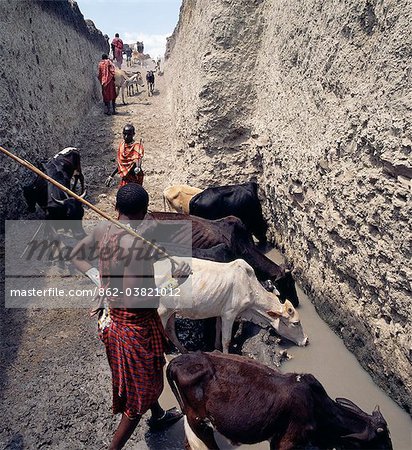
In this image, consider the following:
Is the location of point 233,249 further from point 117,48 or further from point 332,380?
point 117,48

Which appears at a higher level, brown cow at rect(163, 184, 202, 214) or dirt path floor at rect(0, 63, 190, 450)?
brown cow at rect(163, 184, 202, 214)

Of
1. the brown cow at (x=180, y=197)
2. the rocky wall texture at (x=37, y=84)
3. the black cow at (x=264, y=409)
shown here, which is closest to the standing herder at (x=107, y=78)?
the rocky wall texture at (x=37, y=84)

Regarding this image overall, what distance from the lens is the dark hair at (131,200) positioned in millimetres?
2756

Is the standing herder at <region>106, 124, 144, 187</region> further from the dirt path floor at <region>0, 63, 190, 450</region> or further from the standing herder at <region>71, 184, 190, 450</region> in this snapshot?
the standing herder at <region>71, 184, 190, 450</region>

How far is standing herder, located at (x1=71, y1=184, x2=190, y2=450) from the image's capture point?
2783 millimetres

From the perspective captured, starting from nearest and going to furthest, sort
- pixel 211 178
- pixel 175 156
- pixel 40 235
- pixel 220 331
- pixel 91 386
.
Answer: pixel 91 386
pixel 220 331
pixel 40 235
pixel 211 178
pixel 175 156

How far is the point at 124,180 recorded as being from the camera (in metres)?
6.95

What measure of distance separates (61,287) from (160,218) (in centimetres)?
164

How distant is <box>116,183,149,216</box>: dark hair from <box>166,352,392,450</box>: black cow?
4.04ft

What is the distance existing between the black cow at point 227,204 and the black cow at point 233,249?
114cm

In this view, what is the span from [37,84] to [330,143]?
7298mm

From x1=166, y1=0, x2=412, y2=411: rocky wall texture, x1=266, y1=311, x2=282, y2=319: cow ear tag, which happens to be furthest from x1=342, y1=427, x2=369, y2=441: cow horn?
x1=266, y1=311, x2=282, y2=319: cow ear tag

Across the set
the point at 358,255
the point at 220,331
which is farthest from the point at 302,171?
the point at 220,331

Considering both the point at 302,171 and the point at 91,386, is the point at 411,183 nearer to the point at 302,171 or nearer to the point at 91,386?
the point at 302,171
